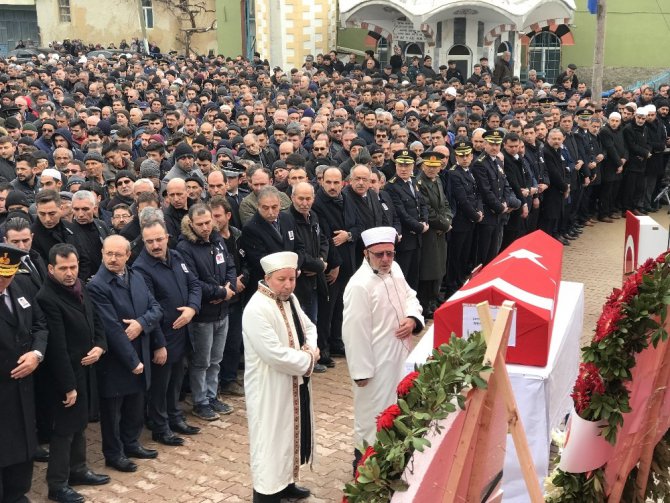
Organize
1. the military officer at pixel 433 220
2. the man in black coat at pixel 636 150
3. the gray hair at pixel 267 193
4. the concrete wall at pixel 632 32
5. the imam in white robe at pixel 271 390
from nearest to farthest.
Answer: the imam in white robe at pixel 271 390
the gray hair at pixel 267 193
the military officer at pixel 433 220
the man in black coat at pixel 636 150
the concrete wall at pixel 632 32

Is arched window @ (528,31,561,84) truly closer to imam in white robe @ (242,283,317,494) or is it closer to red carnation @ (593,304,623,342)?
imam in white robe @ (242,283,317,494)

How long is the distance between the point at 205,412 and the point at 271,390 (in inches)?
76.1

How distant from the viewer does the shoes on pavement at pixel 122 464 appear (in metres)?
6.80

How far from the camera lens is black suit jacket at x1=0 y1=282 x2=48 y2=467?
19.1ft

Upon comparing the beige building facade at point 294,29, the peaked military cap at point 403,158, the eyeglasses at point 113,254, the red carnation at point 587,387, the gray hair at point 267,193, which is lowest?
the red carnation at point 587,387

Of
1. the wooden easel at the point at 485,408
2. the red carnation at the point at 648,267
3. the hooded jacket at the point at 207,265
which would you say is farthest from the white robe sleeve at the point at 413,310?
the wooden easel at the point at 485,408

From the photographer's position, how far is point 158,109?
1700 centimetres

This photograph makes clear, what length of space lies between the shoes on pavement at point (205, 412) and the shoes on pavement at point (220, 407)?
8cm

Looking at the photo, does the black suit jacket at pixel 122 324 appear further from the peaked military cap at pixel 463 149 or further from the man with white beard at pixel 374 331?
the peaked military cap at pixel 463 149

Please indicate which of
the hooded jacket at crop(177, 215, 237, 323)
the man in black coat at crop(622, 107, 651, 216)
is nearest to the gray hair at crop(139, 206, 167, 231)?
the hooded jacket at crop(177, 215, 237, 323)

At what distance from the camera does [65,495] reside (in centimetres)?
628

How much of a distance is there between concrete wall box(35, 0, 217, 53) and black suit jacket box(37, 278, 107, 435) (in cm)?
3741

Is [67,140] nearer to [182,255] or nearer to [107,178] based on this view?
[107,178]

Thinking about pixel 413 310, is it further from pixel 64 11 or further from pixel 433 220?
pixel 64 11
